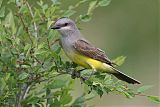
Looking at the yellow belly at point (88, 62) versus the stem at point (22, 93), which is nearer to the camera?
the stem at point (22, 93)

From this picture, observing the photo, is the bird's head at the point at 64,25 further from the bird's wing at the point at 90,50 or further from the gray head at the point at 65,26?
the bird's wing at the point at 90,50

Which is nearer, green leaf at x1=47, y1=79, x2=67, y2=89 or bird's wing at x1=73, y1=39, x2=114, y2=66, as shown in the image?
green leaf at x1=47, y1=79, x2=67, y2=89

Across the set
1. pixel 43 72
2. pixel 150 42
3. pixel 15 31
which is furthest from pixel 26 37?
pixel 150 42

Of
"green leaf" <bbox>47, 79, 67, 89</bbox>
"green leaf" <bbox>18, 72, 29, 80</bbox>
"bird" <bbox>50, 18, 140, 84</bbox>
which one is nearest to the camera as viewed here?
"green leaf" <bbox>18, 72, 29, 80</bbox>

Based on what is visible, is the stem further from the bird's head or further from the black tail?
the black tail

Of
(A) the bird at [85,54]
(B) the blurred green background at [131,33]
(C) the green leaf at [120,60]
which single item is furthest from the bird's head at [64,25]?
(B) the blurred green background at [131,33]

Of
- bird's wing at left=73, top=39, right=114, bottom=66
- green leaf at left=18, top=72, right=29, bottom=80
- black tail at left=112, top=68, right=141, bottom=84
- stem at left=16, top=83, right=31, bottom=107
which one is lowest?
stem at left=16, top=83, right=31, bottom=107

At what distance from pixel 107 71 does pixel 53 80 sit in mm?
710

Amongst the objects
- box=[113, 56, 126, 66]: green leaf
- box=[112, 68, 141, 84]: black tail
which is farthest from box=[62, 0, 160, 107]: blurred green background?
box=[113, 56, 126, 66]: green leaf

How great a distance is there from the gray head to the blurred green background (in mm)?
5436

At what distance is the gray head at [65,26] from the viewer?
420 centimetres

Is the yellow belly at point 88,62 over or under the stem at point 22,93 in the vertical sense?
over

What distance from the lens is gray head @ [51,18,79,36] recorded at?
13.8ft

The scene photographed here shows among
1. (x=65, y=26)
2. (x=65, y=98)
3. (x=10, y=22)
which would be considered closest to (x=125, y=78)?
(x=65, y=26)
